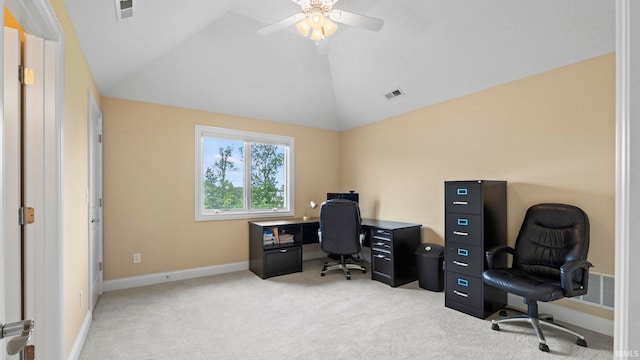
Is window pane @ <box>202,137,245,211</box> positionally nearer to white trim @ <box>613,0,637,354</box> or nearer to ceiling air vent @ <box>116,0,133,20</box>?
ceiling air vent @ <box>116,0,133,20</box>

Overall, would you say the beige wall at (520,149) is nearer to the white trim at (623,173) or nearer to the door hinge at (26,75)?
the white trim at (623,173)

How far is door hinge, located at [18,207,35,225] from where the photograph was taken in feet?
5.39

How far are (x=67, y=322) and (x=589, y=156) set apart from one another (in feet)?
14.1

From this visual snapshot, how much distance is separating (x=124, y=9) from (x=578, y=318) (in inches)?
177

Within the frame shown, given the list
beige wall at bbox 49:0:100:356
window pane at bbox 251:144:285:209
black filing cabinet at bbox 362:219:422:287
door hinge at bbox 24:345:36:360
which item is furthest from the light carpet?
window pane at bbox 251:144:285:209

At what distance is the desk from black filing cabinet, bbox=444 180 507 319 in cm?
73

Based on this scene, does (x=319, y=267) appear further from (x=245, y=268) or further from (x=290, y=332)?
(x=290, y=332)

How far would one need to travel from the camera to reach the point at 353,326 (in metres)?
2.76

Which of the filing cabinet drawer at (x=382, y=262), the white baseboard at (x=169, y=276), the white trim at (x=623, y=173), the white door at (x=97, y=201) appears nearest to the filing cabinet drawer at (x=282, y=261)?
the white baseboard at (x=169, y=276)

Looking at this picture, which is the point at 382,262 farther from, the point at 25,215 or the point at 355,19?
the point at 25,215

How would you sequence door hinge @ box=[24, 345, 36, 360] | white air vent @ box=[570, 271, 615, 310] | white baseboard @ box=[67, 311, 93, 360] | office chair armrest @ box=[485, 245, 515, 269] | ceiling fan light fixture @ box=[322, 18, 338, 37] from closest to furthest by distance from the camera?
door hinge @ box=[24, 345, 36, 360] → white baseboard @ box=[67, 311, 93, 360] → ceiling fan light fixture @ box=[322, 18, 338, 37] → white air vent @ box=[570, 271, 615, 310] → office chair armrest @ box=[485, 245, 515, 269]

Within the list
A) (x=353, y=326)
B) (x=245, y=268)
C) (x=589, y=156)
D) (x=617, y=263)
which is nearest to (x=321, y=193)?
(x=245, y=268)

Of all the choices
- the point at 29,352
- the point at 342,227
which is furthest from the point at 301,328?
the point at 29,352

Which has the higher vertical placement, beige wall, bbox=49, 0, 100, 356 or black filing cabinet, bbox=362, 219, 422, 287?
beige wall, bbox=49, 0, 100, 356
